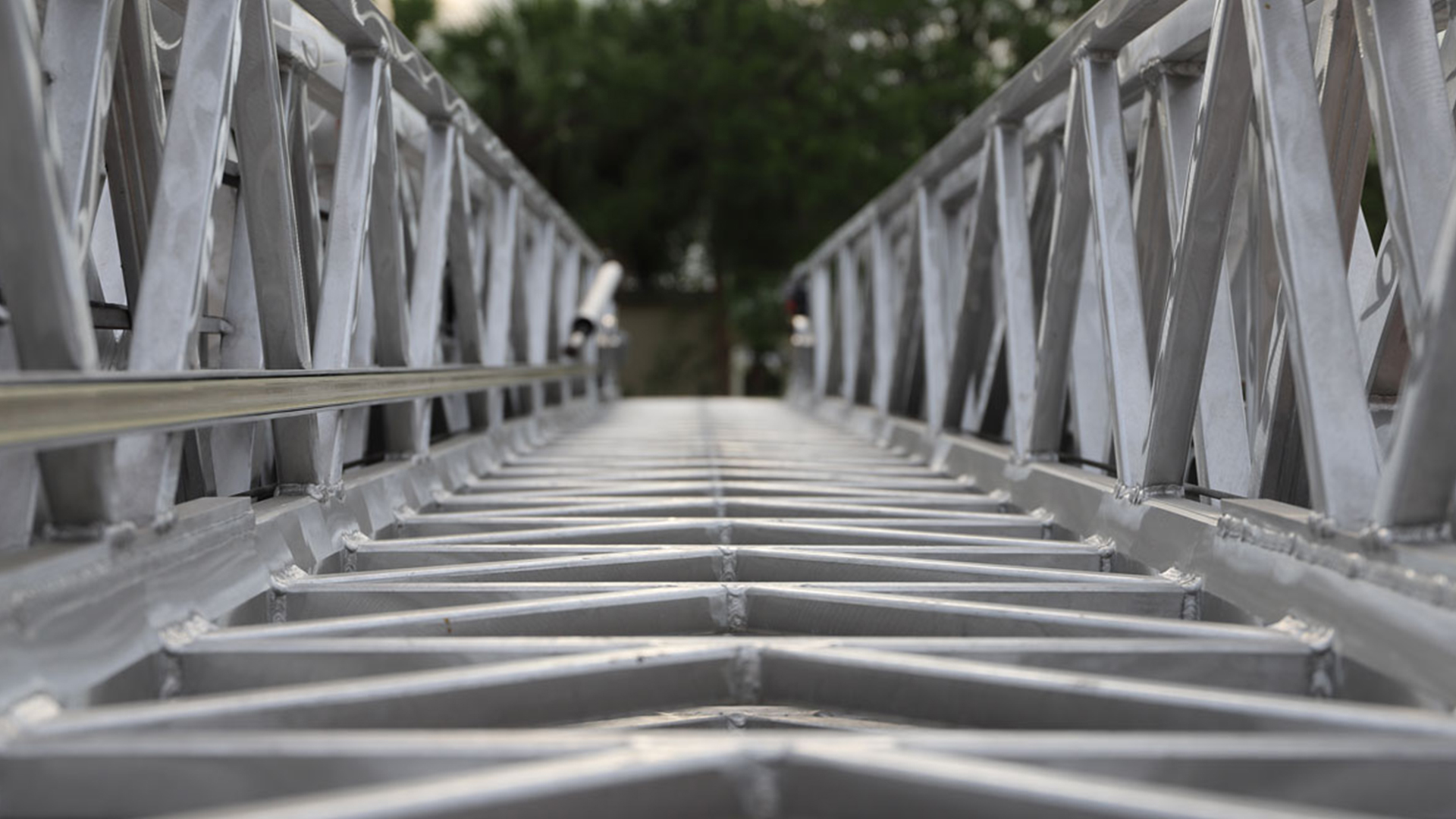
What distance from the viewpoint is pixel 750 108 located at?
75.9 ft

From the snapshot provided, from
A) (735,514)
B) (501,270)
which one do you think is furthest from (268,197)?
(501,270)

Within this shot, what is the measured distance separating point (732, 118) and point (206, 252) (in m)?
21.2

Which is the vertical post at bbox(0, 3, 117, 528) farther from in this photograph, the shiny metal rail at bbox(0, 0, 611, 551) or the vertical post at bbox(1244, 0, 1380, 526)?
the vertical post at bbox(1244, 0, 1380, 526)

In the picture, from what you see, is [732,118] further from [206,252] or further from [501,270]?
[206,252]

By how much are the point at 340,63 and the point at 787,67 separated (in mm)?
20698

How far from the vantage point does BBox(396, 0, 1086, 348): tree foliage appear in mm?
22609

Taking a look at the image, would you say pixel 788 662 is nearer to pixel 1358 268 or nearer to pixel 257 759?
pixel 257 759

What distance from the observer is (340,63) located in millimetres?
3938

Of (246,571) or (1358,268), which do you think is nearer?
(246,571)

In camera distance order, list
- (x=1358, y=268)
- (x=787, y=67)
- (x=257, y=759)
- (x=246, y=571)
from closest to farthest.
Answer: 1. (x=257, y=759)
2. (x=246, y=571)
3. (x=1358, y=268)
4. (x=787, y=67)

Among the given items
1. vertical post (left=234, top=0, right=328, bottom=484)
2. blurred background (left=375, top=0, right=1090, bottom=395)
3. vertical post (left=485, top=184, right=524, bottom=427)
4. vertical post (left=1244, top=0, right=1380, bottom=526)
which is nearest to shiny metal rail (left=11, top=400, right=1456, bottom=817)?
vertical post (left=1244, top=0, right=1380, bottom=526)

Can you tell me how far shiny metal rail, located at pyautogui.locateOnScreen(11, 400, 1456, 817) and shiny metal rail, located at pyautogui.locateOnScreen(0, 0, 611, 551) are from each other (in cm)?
35

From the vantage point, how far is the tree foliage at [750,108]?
74.2ft

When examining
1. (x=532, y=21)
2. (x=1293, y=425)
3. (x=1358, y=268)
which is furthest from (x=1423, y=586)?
(x=532, y=21)
